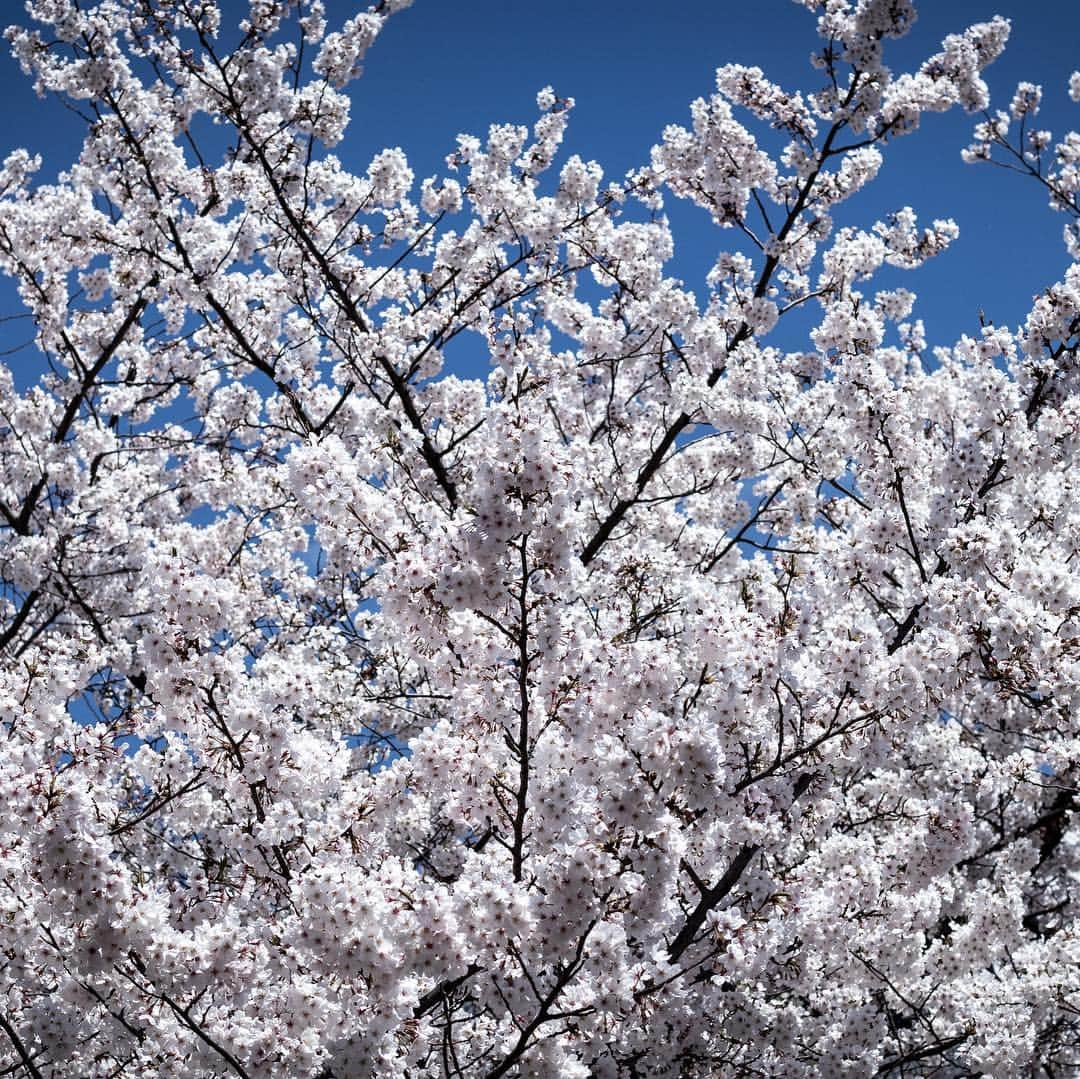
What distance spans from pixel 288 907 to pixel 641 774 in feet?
8.54

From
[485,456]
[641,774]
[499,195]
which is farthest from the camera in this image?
[499,195]

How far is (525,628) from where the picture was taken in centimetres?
468

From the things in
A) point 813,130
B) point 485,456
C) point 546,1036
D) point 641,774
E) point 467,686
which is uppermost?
point 813,130

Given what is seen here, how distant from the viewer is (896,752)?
6.20 metres

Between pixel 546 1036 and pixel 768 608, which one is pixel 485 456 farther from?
pixel 546 1036

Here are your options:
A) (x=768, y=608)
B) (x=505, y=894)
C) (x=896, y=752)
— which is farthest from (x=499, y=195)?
(x=505, y=894)

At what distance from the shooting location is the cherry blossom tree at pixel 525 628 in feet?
15.9

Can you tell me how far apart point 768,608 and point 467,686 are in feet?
6.62

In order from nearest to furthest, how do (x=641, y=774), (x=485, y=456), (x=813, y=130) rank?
1. (x=485, y=456)
2. (x=641, y=774)
3. (x=813, y=130)

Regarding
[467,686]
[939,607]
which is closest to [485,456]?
[467,686]

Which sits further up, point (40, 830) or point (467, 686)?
point (467, 686)

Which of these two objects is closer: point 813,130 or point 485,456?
point 485,456

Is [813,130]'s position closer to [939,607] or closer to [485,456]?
[939,607]

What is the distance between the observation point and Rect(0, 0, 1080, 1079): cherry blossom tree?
15.9ft
